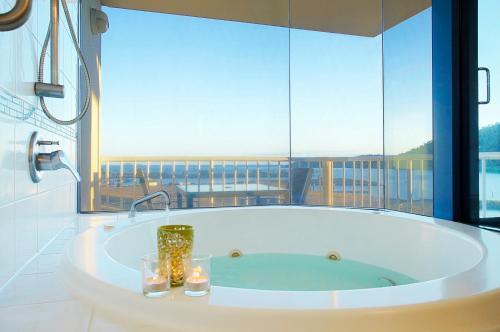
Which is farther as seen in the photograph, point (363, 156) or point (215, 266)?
point (363, 156)

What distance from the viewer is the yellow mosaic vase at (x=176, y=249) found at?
0.77 m

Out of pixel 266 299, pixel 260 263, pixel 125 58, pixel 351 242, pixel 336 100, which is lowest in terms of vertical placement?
pixel 260 263

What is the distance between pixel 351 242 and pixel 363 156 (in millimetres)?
1742

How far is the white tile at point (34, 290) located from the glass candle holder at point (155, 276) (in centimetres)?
24

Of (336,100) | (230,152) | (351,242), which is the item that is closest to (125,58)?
(230,152)

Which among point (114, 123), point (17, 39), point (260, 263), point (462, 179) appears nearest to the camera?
point (17, 39)

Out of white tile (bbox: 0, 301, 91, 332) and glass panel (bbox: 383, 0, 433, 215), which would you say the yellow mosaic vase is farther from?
glass panel (bbox: 383, 0, 433, 215)

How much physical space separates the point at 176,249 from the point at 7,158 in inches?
24.9

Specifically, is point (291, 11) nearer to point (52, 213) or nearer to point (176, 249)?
point (52, 213)

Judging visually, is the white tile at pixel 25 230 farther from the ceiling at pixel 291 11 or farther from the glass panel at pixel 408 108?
the ceiling at pixel 291 11

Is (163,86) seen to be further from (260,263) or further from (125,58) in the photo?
(260,263)

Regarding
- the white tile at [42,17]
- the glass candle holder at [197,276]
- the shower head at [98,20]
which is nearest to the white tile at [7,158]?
the white tile at [42,17]

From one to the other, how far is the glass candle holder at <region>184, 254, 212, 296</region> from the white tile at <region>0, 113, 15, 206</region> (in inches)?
23.9

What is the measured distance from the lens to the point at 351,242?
2.02m
